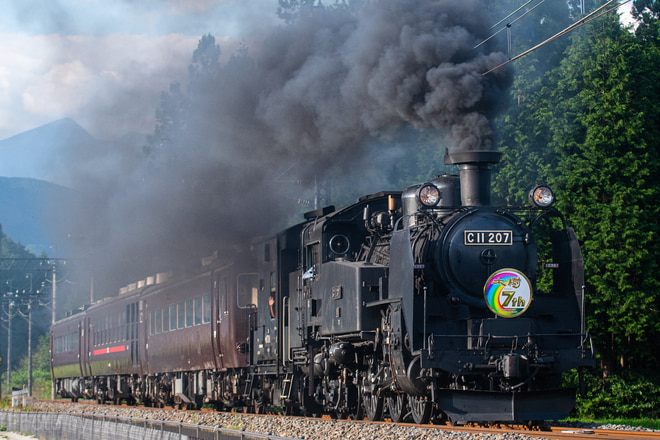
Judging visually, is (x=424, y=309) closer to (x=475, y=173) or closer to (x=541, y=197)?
(x=475, y=173)

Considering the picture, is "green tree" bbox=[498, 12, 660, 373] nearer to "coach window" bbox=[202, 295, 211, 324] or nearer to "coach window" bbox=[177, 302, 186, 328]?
"coach window" bbox=[202, 295, 211, 324]

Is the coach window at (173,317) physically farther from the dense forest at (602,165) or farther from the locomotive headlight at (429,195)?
the locomotive headlight at (429,195)

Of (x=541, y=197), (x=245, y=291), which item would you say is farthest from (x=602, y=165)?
(x=541, y=197)

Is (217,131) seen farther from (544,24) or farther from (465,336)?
(544,24)

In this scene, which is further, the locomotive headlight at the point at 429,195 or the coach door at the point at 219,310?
the coach door at the point at 219,310

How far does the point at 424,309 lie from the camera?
440 inches

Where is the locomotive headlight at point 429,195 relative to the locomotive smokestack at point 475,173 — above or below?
below

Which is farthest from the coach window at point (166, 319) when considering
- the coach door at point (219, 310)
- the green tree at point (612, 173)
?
the green tree at point (612, 173)

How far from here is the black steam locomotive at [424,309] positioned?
11188 mm

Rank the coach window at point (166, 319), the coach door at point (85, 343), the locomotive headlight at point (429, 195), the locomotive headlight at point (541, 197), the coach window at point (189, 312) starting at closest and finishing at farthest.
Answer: the locomotive headlight at point (429, 195) → the locomotive headlight at point (541, 197) → the coach window at point (189, 312) → the coach window at point (166, 319) → the coach door at point (85, 343)

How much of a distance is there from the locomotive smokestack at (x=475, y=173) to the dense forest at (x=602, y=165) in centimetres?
864

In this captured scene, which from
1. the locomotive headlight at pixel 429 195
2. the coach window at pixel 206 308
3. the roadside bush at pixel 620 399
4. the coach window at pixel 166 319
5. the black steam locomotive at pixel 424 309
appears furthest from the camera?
the coach window at pixel 166 319

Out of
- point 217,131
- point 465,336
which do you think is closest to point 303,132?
point 217,131

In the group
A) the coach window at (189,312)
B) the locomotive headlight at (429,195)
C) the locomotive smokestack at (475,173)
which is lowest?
the coach window at (189,312)
